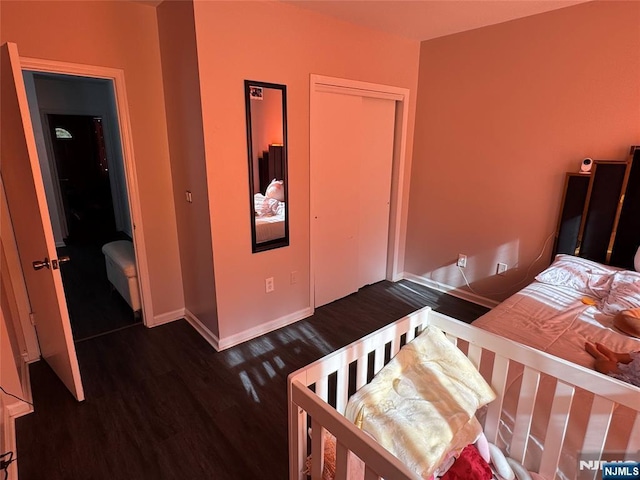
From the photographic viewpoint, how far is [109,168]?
18.6ft

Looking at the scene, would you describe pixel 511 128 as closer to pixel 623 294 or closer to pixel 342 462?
pixel 623 294

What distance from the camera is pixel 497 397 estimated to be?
1.46 meters

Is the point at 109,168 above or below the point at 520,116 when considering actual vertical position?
below

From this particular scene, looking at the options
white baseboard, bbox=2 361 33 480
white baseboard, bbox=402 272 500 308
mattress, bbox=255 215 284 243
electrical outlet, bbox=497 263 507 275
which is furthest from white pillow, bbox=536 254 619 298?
white baseboard, bbox=2 361 33 480

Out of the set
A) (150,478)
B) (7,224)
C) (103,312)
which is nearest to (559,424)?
(150,478)

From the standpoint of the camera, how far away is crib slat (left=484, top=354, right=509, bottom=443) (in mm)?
1458

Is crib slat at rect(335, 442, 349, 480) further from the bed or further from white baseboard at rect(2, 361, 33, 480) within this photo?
white baseboard at rect(2, 361, 33, 480)

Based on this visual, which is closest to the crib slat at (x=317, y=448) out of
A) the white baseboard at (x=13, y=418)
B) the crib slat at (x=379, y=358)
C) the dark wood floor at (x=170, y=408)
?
the crib slat at (x=379, y=358)

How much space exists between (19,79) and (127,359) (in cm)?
187

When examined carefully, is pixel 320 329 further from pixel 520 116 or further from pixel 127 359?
pixel 520 116

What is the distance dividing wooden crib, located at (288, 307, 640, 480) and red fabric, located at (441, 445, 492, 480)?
0.78 ft

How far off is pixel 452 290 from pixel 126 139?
10.9ft

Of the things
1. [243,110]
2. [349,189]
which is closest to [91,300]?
[243,110]

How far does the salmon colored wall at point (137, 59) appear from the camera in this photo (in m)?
2.14
